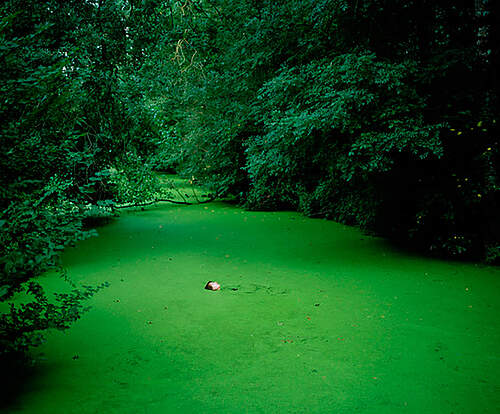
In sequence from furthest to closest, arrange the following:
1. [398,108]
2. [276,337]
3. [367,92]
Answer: [367,92] < [398,108] < [276,337]

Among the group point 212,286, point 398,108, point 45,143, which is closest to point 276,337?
point 212,286

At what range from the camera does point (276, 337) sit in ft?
10.6

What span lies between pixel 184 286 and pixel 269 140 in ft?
6.22

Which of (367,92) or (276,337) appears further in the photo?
(367,92)

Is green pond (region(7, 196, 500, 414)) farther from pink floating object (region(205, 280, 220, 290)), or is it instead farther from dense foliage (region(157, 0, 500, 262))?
dense foliage (region(157, 0, 500, 262))

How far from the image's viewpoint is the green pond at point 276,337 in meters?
2.43

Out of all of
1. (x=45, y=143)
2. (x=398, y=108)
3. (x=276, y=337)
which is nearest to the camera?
(x=45, y=143)

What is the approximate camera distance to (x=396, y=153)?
5.32m

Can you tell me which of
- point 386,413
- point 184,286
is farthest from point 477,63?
point 386,413

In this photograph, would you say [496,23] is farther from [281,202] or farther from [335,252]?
[281,202]

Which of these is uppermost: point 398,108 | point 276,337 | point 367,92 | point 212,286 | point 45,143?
point 367,92

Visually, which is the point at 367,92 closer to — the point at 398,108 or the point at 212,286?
the point at 398,108

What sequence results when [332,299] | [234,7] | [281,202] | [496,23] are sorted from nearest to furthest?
[332,299], [496,23], [234,7], [281,202]

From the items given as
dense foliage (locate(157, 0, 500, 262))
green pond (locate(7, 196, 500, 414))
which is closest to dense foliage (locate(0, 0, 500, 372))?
dense foliage (locate(157, 0, 500, 262))
